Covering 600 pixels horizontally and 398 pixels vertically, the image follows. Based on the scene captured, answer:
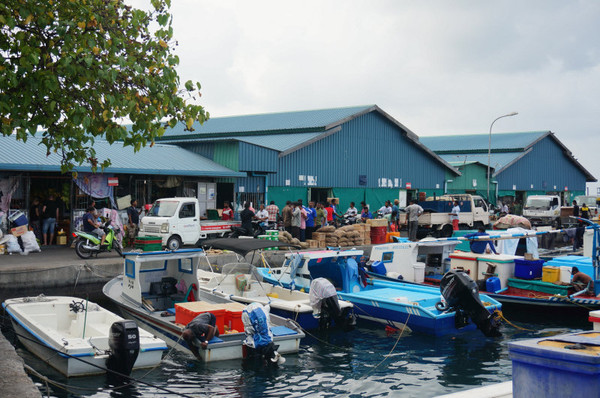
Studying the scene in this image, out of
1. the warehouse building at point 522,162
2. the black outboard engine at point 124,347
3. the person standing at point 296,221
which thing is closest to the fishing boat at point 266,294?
the black outboard engine at point 124,347

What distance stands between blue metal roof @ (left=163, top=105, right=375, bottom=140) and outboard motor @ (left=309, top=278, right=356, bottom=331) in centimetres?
2078

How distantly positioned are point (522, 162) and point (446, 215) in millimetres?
23901

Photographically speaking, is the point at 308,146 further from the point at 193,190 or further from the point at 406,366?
the point at 406,366

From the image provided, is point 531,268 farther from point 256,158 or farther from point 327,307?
point 256,158

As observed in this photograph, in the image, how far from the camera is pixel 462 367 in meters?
12.6

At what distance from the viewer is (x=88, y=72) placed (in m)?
8.34

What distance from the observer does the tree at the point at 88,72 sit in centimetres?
822

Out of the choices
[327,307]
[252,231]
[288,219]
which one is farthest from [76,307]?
[288,219]

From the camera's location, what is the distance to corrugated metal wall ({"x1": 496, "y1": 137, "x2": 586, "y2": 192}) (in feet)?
166

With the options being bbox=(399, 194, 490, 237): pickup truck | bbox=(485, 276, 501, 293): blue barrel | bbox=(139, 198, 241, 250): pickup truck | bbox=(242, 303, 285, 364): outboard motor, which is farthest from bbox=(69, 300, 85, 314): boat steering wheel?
bbox=(399, 194, 490, 237): pickup truck

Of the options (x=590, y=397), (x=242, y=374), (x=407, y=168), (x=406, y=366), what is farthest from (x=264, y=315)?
(x=407, y=168)

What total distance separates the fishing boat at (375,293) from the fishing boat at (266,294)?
618 millimetres

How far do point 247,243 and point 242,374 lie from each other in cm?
527

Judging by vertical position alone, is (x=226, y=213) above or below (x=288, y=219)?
above
